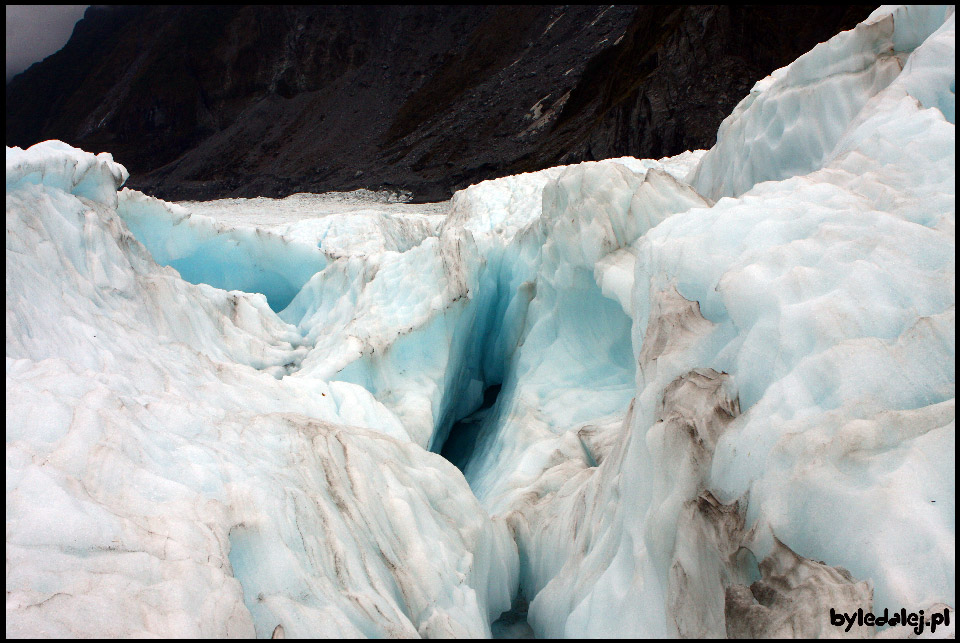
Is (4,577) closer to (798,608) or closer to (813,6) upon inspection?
(798,608)

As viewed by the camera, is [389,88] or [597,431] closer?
[597,431]

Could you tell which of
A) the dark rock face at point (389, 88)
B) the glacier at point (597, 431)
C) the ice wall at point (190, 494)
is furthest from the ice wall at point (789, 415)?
the dark rock face at point (389, 88)

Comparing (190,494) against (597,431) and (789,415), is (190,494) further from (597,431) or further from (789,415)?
(597,431)

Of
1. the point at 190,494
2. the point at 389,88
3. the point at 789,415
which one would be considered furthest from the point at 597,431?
the point at 389,88

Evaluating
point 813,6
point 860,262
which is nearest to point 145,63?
point 813,6

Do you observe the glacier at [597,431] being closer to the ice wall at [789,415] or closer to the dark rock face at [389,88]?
the ice wall at [789,415]

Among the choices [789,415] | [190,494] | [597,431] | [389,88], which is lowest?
[597,431]
